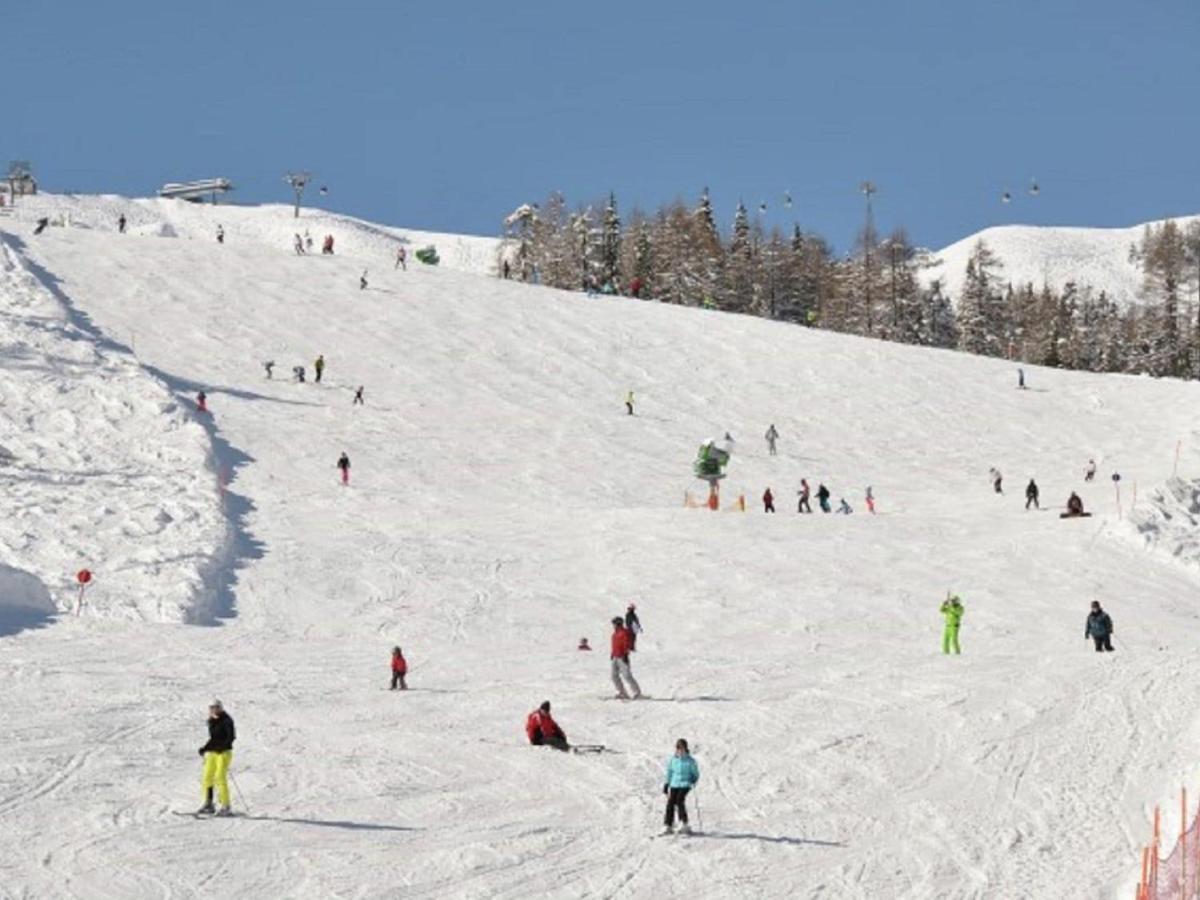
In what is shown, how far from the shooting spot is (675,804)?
15.6 meters

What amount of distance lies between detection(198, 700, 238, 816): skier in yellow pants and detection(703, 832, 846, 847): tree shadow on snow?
479 centimetres

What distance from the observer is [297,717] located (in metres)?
19.8

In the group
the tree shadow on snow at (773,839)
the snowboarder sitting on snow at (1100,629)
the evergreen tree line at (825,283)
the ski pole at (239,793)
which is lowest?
the tree shadow on snow at (773,839)

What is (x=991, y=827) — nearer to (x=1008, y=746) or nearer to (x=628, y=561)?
(x=1008, y=746)

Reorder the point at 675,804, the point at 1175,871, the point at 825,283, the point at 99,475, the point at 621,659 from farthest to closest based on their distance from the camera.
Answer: the point at 825,283, the point at 99,475, the point at 621,659, the point at 675,804, the point at 1175,871

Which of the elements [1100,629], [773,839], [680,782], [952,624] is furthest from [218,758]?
[1100,629]

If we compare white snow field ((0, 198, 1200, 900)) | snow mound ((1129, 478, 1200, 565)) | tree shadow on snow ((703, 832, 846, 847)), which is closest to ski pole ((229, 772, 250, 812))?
white snow field ((0, 198, 1200, 900))

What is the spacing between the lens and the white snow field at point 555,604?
15.4m

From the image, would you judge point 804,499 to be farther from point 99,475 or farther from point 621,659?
point 621,659

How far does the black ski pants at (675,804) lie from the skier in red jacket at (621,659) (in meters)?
5.86

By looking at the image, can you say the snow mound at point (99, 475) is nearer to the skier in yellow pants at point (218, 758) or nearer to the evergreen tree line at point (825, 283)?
the skier in yellow pants at point (218, 758)

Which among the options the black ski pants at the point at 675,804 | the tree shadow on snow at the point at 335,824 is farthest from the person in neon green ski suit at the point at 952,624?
the tree shadow on snow at the point at 335,824

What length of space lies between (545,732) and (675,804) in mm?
3306

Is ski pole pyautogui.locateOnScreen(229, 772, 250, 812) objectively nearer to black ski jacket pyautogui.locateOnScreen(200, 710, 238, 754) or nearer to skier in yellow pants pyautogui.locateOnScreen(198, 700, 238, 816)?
skier in yellow pants pyautogui.locateOnScreen(198, 700, 238, 816)
